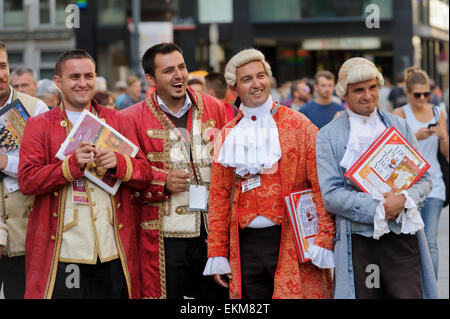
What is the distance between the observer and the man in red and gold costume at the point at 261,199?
4570 millimetres

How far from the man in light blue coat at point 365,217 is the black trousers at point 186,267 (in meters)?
0.93

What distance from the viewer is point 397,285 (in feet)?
14.4

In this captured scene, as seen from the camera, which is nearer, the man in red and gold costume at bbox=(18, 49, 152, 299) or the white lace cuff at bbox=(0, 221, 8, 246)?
the man in red and gold costume at bbox=(18, 49, 152, 299)

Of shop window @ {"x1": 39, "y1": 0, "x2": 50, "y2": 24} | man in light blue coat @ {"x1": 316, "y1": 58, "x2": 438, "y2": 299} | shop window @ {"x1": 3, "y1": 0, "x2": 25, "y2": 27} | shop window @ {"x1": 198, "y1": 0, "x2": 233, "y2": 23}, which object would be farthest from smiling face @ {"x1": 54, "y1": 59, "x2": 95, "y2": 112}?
shop window @ {"x1": 3, "y1": 0, "x2": 25, "y2": 27}

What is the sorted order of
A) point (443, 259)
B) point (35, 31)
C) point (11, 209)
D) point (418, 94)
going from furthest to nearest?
point (35, 31), point (443, 259), point (418, 94), point (11, 209)

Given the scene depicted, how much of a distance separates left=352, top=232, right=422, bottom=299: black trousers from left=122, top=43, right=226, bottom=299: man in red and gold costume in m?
1.05

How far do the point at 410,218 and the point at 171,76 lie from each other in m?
1.78

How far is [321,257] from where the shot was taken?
4500 millimetres

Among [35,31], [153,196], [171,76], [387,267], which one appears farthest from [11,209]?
[35,31]

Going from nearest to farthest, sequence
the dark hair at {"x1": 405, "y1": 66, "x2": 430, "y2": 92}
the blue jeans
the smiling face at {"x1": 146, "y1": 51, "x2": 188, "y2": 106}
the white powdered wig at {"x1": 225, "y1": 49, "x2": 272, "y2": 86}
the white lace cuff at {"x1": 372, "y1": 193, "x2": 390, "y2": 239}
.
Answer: the white lace cuff at {"x1": 372, "y1": 193, "x2": 390, "y2": 239} → the white powdered wig at {"x1": 225, "y1": 49, "x2": 272, "y2": 86} → the smiling face at {"x1": 146, "y1": 51, "x2": 188, "y2": 106} → the blue jeans → the dark hair at {"x1": 405, "y1": 66, "x2": 430, "y2": 92}

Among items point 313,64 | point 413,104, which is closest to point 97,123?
point 413,104

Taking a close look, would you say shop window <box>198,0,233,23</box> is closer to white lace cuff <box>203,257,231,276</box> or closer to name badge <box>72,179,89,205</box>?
name badge <box>72,179,89,205</box>

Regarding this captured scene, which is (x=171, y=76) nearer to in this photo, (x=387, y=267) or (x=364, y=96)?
(x=364, y=96)

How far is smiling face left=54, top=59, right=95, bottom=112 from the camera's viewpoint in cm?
481
